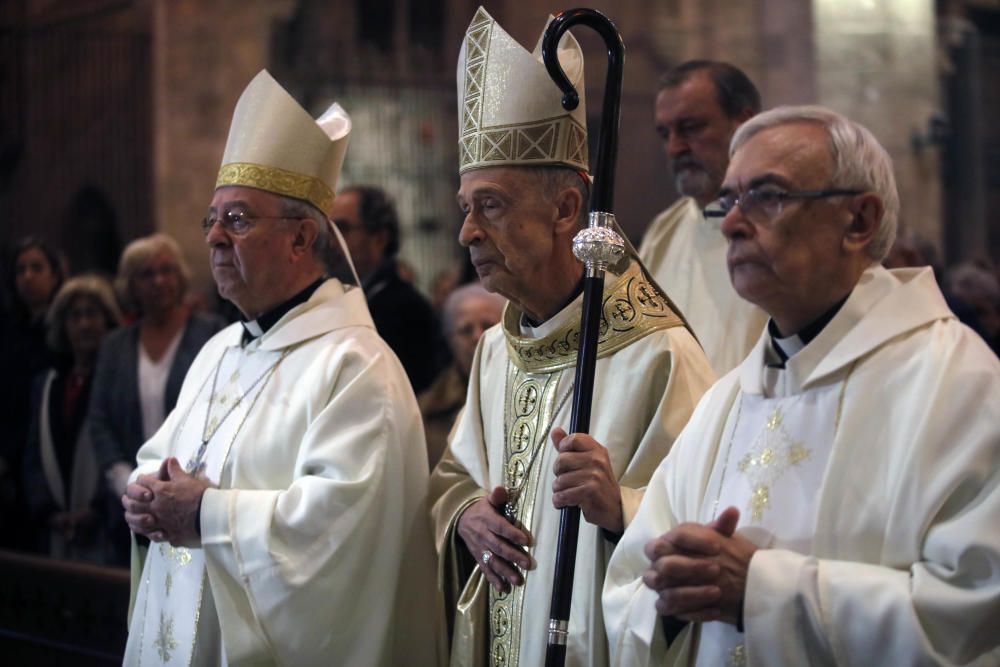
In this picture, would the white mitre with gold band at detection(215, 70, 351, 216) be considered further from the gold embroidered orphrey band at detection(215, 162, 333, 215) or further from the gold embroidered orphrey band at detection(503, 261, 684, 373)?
the gold embroidered orphrey band at detection(503, 261, 684, 373)

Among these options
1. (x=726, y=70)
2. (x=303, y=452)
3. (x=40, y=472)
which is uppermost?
(x=726, y=70)

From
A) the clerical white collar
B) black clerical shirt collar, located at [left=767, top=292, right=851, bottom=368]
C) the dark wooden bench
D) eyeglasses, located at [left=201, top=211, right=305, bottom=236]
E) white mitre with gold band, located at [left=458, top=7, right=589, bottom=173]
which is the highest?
white mitre with gold band, located at [left=458, top=7, right=589, bottom=173]

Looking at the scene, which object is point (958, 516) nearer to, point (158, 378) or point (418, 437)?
point (418, 437)

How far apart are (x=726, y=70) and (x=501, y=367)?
1.40 m

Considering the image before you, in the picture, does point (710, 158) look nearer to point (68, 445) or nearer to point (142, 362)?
point (142, 362)

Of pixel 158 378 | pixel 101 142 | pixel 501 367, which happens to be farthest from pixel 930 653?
pixel 101 142

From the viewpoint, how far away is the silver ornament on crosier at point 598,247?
118 inches

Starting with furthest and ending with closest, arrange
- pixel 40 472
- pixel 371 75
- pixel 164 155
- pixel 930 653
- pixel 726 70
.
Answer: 1. pixel 371 75
2. pixel 164 155
3. pixel 40 472
4. pixel 726 70
5. pixel 930 653

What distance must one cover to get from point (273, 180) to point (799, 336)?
1.78 meters

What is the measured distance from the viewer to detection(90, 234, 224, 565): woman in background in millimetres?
5586

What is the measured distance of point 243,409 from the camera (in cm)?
379

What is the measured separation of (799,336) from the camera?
103 inches

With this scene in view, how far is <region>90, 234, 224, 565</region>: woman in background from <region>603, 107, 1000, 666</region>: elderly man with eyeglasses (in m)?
3.25

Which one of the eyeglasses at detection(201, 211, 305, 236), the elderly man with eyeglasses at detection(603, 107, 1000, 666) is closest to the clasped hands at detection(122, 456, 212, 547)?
the eyeglasses at detection(201, 211, 305, 236)
